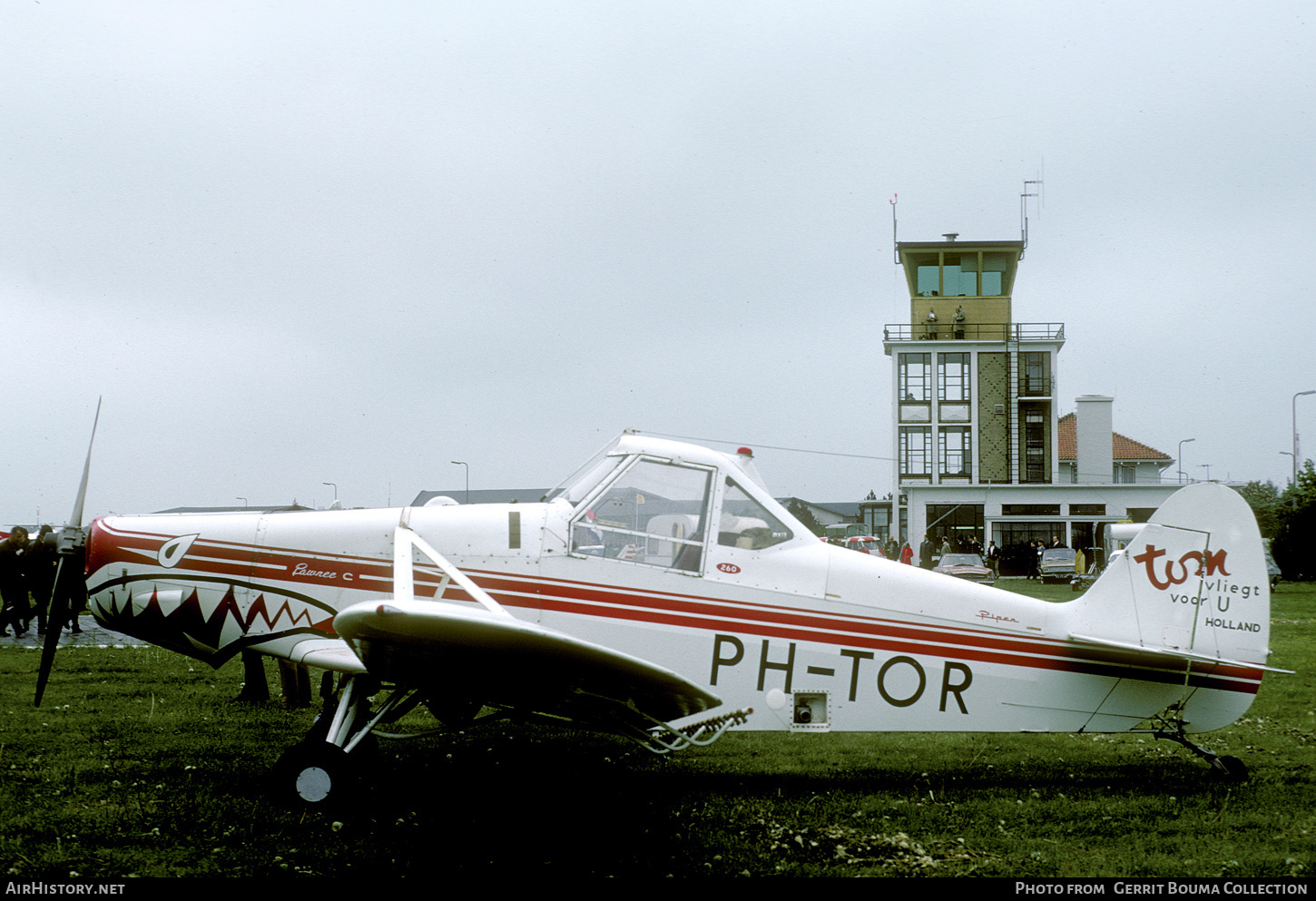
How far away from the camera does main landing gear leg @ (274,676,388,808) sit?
225 inches

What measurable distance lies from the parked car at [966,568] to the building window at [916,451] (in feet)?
49.5

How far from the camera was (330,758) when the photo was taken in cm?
580

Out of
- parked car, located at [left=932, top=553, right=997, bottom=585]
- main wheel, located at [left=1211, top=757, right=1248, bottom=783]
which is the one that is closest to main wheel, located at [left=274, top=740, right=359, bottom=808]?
main wheel, located at [left=1211, top=757, right=1248, bottom=783]

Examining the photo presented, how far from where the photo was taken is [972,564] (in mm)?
35125

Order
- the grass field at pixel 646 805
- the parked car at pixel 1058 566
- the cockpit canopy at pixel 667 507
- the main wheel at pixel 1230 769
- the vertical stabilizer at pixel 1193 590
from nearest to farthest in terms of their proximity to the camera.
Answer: the grass field at pixel 646 805 < the cockpit canopy at pixel 667 507 < the vertical stabilizer at pixel 1193 590 < the main wheel at pixel 1230 769 < the parked car at pixel 1058 566

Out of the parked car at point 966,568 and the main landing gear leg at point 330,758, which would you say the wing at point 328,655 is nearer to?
the main landing gear leg at point 330,758

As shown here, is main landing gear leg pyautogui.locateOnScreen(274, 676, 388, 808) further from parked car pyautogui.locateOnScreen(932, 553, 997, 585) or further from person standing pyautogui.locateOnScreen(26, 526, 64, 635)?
parked car pyautogui.locateOnScreen(932, 553, 997, 585)

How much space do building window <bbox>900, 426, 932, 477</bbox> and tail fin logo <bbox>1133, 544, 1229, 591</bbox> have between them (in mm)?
45553

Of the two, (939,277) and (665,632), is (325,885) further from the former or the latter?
(939,277)

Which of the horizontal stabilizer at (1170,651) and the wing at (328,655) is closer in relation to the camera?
the wing at (328,655)

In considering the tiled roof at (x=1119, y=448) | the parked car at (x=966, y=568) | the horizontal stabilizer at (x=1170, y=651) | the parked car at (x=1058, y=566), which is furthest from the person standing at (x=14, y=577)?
the tiled roof at (x=1119, y=448)

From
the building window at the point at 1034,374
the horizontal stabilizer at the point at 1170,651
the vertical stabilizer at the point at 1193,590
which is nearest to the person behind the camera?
the horizontal stabilizer at the point at 1170,651

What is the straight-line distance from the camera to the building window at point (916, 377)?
5262 cm

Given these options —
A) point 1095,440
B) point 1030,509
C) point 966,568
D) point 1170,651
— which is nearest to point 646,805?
point 1170,651
